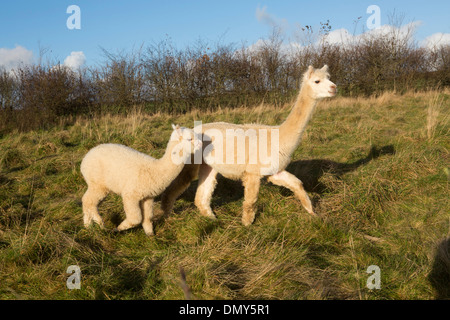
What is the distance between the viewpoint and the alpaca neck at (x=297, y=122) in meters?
4.94

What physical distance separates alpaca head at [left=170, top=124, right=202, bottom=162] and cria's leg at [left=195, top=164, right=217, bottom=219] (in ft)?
3.14

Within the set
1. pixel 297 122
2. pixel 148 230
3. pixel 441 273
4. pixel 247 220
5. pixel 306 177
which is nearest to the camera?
pixel 441 273

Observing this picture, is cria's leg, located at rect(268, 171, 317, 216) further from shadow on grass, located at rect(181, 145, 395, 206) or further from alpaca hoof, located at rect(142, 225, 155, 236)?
alpaca hoof, located at rect(142, 225, 155, 236)

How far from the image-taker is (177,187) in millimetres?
5285

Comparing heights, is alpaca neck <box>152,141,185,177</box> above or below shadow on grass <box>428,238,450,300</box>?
above

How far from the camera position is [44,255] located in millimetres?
3914

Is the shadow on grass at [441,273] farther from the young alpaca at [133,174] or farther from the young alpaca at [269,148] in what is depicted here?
the young alpaca at [133,174]

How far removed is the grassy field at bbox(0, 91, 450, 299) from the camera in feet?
10.9

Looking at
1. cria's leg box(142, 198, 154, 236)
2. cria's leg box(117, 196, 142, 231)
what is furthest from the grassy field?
cria's leg box(117, 196, 142, 231)

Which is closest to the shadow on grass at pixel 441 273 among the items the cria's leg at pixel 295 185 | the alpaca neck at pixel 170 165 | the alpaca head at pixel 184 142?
the cria's leg at pixel 295 185

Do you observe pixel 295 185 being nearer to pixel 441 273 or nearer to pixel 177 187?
pixel 177 187

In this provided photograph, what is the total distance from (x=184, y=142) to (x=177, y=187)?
3.66ft

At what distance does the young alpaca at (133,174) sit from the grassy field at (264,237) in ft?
1.08

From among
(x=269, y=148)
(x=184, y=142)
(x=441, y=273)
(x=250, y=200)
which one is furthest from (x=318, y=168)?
(x=441, y=273)
